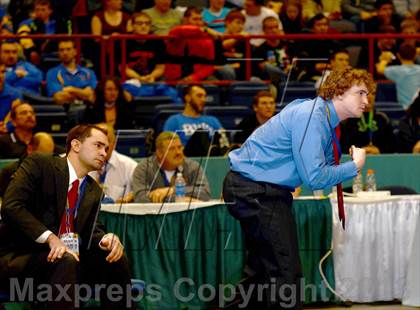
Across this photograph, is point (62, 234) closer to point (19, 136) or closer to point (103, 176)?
point (103, 176)

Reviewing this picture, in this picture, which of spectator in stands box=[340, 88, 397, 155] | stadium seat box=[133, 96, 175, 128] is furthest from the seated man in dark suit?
stadium seat box=[133, 96, 175, 128]

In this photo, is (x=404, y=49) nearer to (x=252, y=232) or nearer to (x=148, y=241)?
(x=148, y=241)

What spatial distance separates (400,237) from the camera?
793 centimetres

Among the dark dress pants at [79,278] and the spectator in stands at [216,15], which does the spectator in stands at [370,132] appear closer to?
the spectator in stands at [216,15]

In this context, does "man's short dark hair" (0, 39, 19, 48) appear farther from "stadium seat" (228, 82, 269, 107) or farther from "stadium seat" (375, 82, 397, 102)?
"stadium seat" (375, 82, 397, 102)

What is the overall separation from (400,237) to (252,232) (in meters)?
2.36

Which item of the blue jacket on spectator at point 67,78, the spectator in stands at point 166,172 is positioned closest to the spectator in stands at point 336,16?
the blue jacket on spectator at point 67,78

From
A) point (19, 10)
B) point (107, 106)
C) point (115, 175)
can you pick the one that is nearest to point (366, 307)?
point (115, 175)

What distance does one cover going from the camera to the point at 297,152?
18.4 feet

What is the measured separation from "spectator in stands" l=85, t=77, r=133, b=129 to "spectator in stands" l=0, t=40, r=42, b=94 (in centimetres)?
123

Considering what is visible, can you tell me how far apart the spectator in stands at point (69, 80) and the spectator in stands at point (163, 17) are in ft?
4.27

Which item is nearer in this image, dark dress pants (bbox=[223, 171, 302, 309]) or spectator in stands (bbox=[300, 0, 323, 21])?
dark dress pants (bbox=[223, 171, 302, 309])

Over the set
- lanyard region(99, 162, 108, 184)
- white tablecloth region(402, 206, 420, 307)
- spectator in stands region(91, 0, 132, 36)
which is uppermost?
spectator in stands region(91, 0, 132, 36)

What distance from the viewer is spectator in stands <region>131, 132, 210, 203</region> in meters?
8.32
